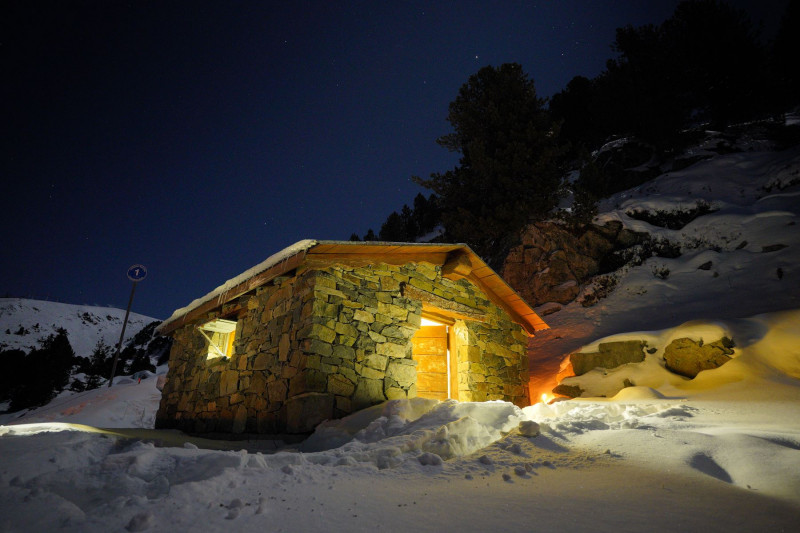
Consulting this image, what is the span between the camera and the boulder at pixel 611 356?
7.98 meters

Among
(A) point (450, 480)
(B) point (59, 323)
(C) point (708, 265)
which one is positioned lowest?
(A) point (450, 480)

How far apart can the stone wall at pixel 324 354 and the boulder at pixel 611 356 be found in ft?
5.85

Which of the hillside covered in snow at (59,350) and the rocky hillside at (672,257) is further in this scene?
the hillside covered in snow at (59,350)

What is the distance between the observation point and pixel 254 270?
22.0 feet

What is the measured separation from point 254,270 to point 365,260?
201cm

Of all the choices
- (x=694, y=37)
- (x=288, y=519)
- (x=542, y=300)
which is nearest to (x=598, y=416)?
(x=288, y=519)

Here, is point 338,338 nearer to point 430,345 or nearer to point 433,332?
point 433,332

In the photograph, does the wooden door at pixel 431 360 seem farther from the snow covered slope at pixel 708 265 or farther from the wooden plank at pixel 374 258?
the snow covered slope at pixel 708 265

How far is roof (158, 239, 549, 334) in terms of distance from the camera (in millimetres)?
5977

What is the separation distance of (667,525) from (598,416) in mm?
2770

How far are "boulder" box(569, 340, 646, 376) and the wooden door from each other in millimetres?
3207

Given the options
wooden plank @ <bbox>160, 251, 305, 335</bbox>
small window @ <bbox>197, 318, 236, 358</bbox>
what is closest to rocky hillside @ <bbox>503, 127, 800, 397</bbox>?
wooden plank @ <bbox>160, 251, 305, 335</bbox>

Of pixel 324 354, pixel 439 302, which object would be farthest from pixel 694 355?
pixel 324 354

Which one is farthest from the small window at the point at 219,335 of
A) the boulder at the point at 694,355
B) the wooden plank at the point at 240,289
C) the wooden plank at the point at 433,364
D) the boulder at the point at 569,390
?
the boulder at the point at 694,355
